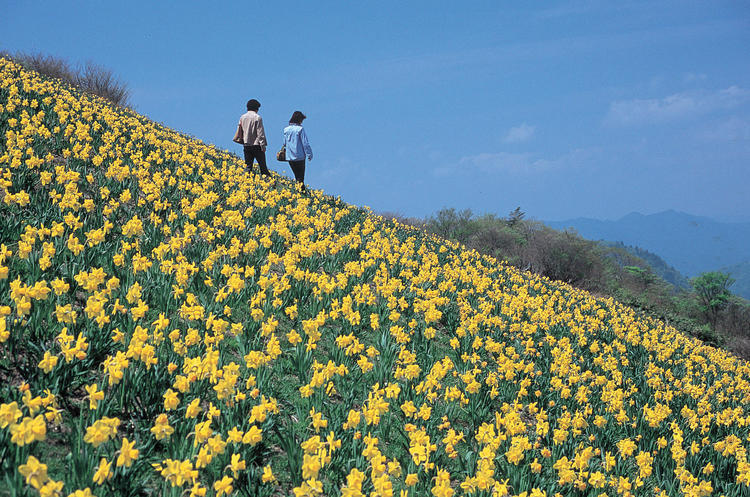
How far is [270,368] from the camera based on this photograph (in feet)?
15.0

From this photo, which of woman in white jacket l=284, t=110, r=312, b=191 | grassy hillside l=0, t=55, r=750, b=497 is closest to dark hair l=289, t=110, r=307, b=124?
woman in white jacket l=284, t=110, r=312, b=191

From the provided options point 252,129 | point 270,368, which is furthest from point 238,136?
point 270,368

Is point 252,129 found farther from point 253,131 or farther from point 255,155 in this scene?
point 255,155

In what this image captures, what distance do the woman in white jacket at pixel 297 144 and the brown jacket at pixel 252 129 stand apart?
0.65m

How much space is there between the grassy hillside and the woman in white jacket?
303 centimetres

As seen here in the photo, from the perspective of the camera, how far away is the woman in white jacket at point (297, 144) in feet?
43.3

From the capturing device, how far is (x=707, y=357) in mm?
11992

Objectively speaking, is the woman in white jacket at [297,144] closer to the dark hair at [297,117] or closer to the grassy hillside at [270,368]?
the dark hair at [297,117]

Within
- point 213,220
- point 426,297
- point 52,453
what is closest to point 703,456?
point 426,297

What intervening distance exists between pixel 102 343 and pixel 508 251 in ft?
75.0

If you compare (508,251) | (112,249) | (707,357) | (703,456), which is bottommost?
(703,456)

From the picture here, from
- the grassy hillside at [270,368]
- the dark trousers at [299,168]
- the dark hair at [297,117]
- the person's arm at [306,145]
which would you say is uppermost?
the dark hair at [297,117]

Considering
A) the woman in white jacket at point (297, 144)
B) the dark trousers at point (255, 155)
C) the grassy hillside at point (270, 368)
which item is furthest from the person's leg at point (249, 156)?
the grassy hillside at point (270, 368)

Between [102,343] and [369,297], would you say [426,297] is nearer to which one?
[369,297]
